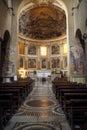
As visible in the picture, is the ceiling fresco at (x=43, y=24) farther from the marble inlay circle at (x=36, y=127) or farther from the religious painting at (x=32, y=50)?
the marble inlay circle at (x=36, y=127)

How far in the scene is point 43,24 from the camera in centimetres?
3266

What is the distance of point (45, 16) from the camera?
1225 inches

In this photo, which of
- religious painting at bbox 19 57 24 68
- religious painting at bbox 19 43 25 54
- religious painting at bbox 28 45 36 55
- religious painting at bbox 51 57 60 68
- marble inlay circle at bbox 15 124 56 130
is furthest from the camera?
religious painting at bbox 28 45 36 55

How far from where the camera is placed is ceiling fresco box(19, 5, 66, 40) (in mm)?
29406

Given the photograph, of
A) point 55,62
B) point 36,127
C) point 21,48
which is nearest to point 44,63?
point 55,62

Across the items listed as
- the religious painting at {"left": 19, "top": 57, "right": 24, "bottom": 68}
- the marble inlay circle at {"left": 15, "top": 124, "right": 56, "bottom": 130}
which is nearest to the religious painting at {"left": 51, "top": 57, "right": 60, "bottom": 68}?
the religious painting at {"left": 19, "top": 57, "right": 24, "bottom": 68}

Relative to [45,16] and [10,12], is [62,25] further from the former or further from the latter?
[10,12]

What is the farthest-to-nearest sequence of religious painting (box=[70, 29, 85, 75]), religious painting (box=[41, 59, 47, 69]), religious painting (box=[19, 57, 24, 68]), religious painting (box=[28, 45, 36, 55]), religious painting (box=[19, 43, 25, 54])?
religious painting (box=[41, 59, 47, 69])
religious painting (box=[28, 45, 36, 55])
religious painting (box=[19, 57, 24, 68])
religious painting (box=[19, 43, 25, 54])
religious painting (box=[70, 29, 85, 75])

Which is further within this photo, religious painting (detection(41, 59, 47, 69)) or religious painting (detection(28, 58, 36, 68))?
religious painting (detection(41, 59, 47, 69))

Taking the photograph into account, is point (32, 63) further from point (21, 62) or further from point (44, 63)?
point (21, 62)

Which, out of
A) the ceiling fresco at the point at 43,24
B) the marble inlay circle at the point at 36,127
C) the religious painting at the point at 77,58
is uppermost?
the ceiling fresco at the point at 43,24

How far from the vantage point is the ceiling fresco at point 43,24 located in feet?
96.5

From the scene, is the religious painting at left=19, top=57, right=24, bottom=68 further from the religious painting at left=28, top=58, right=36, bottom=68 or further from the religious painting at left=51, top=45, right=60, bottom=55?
the religious painting at left=51, top=45, right=60, bottom=55

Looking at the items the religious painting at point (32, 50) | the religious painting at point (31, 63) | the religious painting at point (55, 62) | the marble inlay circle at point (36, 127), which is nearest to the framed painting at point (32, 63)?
the religious painting at point (31, 63)
